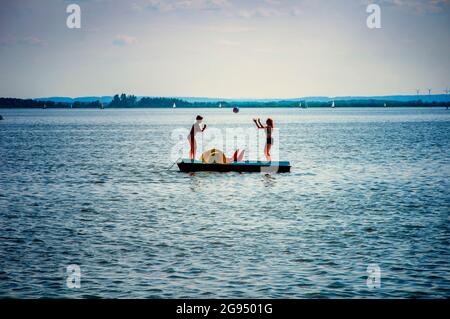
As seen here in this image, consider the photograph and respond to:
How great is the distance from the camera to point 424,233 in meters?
22.0

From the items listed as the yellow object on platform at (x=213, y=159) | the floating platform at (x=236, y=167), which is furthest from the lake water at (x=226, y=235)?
the yellow object on platform at (x=213, y=159)

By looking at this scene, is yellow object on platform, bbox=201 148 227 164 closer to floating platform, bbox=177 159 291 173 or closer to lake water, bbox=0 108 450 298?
floating platform, bbox=177 159 291 173

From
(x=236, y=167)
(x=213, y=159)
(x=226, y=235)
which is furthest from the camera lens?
(x=213, y=159)

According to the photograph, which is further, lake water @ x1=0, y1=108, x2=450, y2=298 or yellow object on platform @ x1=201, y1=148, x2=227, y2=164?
yellow object on platform @ x1=201, y1=148, x2=227, y2=164

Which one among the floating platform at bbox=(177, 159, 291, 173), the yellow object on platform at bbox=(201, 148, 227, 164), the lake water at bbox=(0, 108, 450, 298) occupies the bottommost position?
the lake water at bbox=(0, 108, 450, 298)

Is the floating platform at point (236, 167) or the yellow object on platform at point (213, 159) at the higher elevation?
the yellow object on platform at point (213, 159)

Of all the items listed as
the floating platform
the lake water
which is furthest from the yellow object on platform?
the lake water

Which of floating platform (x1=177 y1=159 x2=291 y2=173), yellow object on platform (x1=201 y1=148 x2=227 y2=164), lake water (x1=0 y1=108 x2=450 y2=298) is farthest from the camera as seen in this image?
yellow object on platform (x1=201 y1=148 x2=227 y2=164)

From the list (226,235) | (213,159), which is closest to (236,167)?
(213,159)

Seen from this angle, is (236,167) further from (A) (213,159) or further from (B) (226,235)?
(B) (226,235)

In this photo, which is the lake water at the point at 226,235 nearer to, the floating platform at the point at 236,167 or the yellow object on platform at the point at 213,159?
the floating platform at the point at 236,167

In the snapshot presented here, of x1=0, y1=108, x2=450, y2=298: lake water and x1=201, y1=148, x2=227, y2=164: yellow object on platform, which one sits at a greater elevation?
x1=201, y1=148, x2=227, y2=164: yellow object on platform

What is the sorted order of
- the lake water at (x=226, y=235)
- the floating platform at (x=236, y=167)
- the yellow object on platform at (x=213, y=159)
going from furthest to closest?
the yellow object on platform at (x=213, y=159), the floating platform at (x=236, y=167), the lake water at (x=226, y=235)
